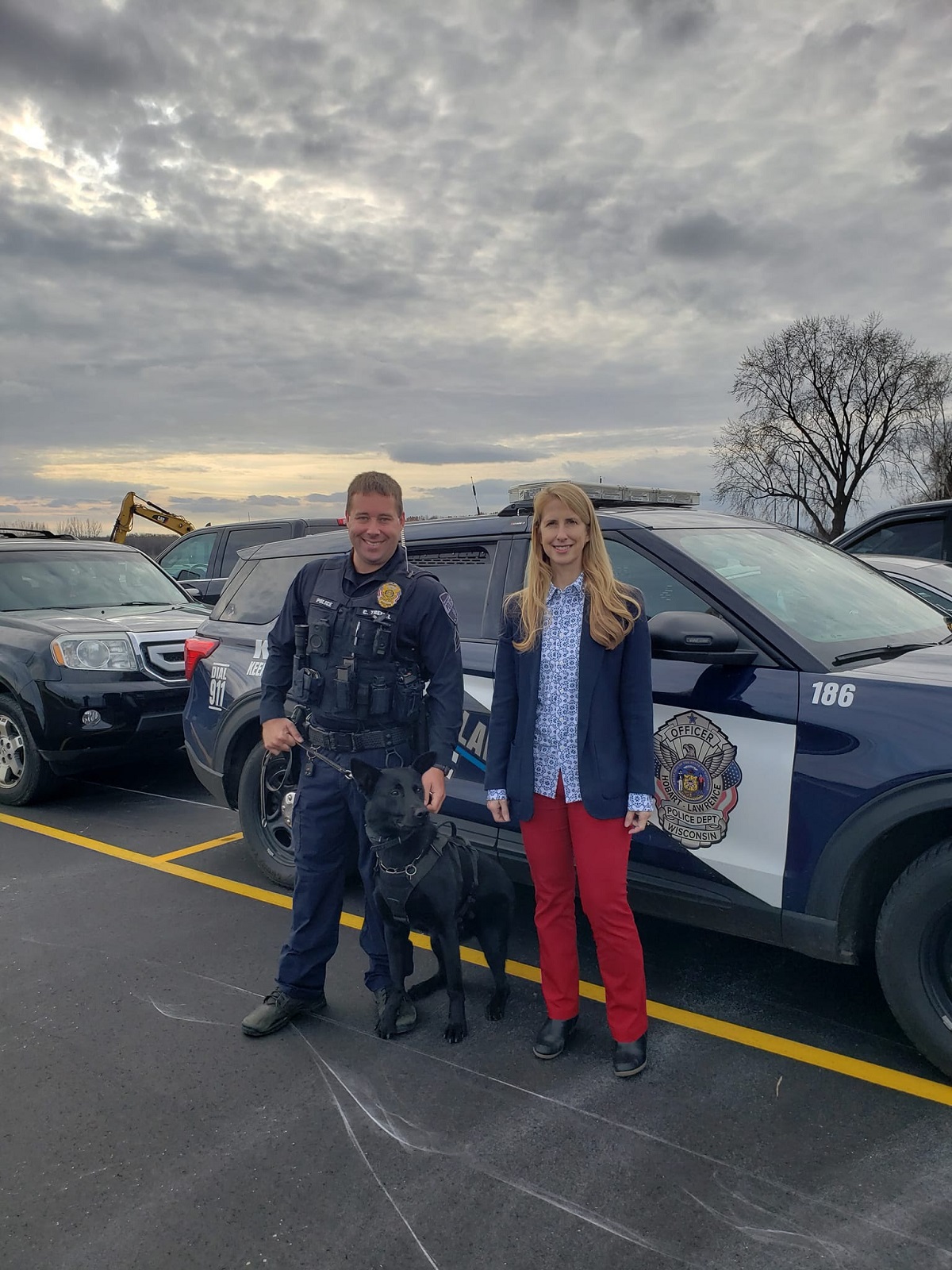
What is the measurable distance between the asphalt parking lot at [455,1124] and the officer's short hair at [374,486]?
1.86 metres

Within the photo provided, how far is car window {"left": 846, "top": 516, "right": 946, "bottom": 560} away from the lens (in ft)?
26.7

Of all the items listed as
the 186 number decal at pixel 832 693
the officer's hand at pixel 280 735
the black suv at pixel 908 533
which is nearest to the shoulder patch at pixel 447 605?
the officer's hand at pixel 280 735

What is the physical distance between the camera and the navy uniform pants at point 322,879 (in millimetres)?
3303

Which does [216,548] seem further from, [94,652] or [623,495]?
[623,495]

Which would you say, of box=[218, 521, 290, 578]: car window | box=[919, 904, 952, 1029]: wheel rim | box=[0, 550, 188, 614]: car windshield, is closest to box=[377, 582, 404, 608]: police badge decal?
box=[919, 904, 952, 1029]: wheel rim

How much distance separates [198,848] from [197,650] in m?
1.25

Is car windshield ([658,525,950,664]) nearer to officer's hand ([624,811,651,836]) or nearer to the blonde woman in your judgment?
the blonde woman

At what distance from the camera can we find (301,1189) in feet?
8.07

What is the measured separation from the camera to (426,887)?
3098 millimetres

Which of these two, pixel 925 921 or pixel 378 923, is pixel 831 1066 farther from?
pixel 378 923

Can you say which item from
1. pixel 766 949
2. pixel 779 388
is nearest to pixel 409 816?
pixel 766 949

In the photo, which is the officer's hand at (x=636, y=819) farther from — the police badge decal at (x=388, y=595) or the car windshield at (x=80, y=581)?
the car windshield at (x=80, y=581)

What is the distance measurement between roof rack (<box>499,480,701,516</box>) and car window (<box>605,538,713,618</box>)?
410 millimetres

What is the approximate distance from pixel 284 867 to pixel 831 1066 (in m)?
2.68
